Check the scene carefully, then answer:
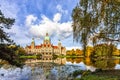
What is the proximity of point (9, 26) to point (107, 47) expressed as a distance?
9210 millimetres

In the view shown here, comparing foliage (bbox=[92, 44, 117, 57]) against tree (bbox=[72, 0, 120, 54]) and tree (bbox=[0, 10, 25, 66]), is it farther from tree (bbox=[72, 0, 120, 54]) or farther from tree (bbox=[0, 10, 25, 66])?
tree (bbox=[0, 10, 25, 66])

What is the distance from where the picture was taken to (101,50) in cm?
2478

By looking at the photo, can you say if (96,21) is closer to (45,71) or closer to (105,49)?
(105,49)

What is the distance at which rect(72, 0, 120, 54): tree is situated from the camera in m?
23.2

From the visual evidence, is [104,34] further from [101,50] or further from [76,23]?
[76,23]

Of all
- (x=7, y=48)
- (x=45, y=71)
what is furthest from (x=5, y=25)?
(x=45, y=71)

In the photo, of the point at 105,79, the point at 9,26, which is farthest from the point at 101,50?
the point at 9,26

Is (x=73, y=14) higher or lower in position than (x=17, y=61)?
higher

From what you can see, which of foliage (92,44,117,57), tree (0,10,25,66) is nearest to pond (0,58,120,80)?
foliage (92,44,117,57)

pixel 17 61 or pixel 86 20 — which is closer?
pixel 17 61

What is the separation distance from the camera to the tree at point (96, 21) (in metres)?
23.2

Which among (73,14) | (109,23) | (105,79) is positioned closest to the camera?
(105,79)

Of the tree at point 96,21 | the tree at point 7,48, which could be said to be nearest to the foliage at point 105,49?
the tree at point 96,21

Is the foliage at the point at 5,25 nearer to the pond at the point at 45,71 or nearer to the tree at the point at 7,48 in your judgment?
the tree at the point at 7,48
